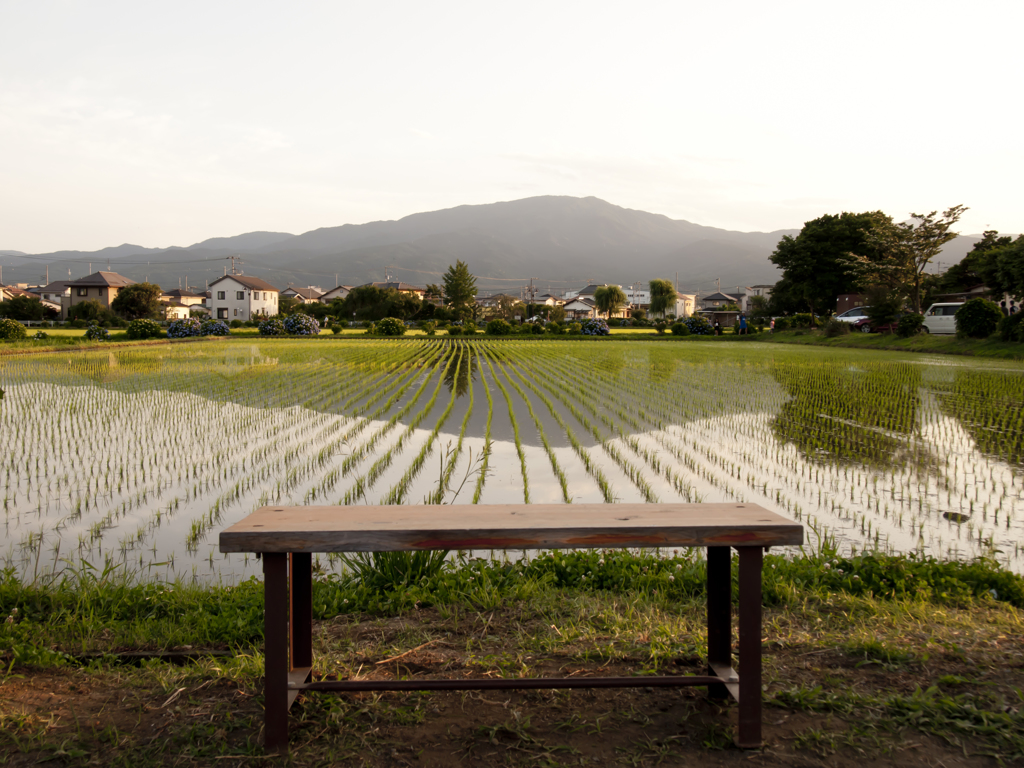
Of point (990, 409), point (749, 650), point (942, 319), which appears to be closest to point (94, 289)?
point (942, 319)

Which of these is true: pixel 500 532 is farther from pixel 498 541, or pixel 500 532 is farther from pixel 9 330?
pixel 9 330

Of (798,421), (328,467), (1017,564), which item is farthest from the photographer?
(798,421)

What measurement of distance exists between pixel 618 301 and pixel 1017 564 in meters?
82.5

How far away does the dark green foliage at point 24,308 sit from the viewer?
56.9 meters

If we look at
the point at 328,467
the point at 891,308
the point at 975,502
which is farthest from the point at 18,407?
the point at 891,308

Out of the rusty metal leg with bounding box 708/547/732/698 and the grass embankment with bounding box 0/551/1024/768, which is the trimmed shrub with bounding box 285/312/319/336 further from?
the rusty metal leg with bounding box 708/547/732/698

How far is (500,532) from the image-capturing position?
2330 mm

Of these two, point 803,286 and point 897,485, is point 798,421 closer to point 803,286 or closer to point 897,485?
point 897,485

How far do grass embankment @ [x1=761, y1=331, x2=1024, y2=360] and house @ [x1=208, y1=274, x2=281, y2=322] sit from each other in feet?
199

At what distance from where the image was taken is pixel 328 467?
6.97 meters

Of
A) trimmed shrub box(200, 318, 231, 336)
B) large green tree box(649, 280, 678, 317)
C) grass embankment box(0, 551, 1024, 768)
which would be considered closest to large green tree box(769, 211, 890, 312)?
large green tree box(649, 280, 678, 317)

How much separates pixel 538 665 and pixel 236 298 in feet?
273

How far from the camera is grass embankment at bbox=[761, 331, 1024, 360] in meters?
22.8

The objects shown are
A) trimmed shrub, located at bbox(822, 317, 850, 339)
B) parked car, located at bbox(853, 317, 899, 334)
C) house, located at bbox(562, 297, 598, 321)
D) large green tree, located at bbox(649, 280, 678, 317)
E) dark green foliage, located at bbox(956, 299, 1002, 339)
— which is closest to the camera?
dark green foliage, located at bbox(956, 299, 1002, 339)
